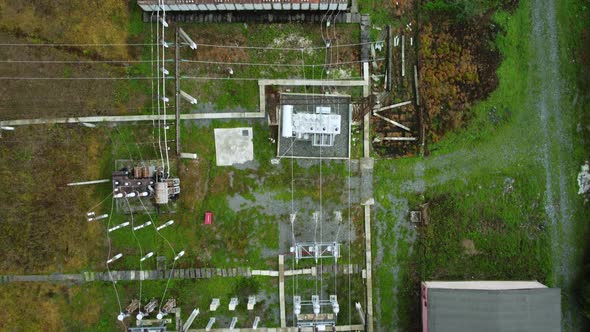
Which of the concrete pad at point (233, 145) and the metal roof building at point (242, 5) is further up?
the metal roof building at point (242, 5)

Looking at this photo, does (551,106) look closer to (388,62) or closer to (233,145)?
(388,62)

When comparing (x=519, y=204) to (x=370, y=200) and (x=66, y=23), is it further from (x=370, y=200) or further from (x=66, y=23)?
(x=66, y=23)

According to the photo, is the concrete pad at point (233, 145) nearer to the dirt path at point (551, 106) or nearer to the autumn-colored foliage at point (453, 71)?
the autumn-colored foliage at point (453, 71)

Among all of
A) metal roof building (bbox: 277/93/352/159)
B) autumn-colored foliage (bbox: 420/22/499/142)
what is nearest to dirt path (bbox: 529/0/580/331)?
autumn-colored foliage (bbox: 420/22/499/142)

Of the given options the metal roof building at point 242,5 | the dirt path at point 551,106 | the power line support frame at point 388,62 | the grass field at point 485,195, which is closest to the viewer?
the metal roof building at point 242,5

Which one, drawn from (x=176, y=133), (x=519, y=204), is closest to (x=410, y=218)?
(x=519, y=204)

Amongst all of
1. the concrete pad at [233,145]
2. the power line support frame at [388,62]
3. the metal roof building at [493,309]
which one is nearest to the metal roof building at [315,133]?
the concrete pad at [233,145]

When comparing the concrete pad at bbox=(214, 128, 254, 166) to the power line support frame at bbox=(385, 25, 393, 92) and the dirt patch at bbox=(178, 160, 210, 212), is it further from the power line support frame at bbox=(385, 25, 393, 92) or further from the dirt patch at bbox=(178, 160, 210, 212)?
the power line support frame at bbox=(385, 25, 393, 92)

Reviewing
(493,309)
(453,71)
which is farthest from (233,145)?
(493,309)
